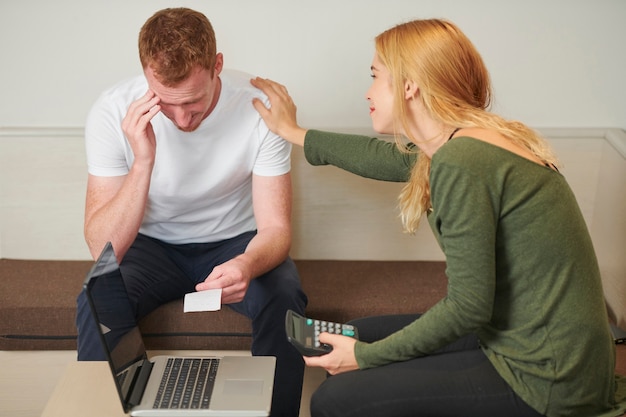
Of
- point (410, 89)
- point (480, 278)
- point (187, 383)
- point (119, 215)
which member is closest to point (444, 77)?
point (410, 89)

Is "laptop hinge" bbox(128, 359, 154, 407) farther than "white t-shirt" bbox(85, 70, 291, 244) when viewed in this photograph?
No

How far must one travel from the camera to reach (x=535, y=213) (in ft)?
4.84

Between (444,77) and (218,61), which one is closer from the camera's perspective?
(444,77)

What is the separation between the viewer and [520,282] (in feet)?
4.98

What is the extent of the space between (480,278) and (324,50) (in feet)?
3.83

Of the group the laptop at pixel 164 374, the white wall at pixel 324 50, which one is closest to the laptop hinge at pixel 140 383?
the laptop at pixel 164 374

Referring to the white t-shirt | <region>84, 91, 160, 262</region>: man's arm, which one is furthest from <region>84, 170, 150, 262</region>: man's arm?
the white t-shirt

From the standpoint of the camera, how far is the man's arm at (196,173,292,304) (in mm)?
1893

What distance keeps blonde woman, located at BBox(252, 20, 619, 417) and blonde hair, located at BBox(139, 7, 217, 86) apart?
1.52 feet

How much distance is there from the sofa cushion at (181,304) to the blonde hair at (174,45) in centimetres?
63

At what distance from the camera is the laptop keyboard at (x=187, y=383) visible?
1.58m

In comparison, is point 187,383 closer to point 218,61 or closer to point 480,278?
point 480,278

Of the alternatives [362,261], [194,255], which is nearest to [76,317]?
[194,255]

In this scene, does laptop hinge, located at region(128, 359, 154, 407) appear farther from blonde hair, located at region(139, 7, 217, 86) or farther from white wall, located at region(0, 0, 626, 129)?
white wall, located at region(0, 0, 626, 129)
